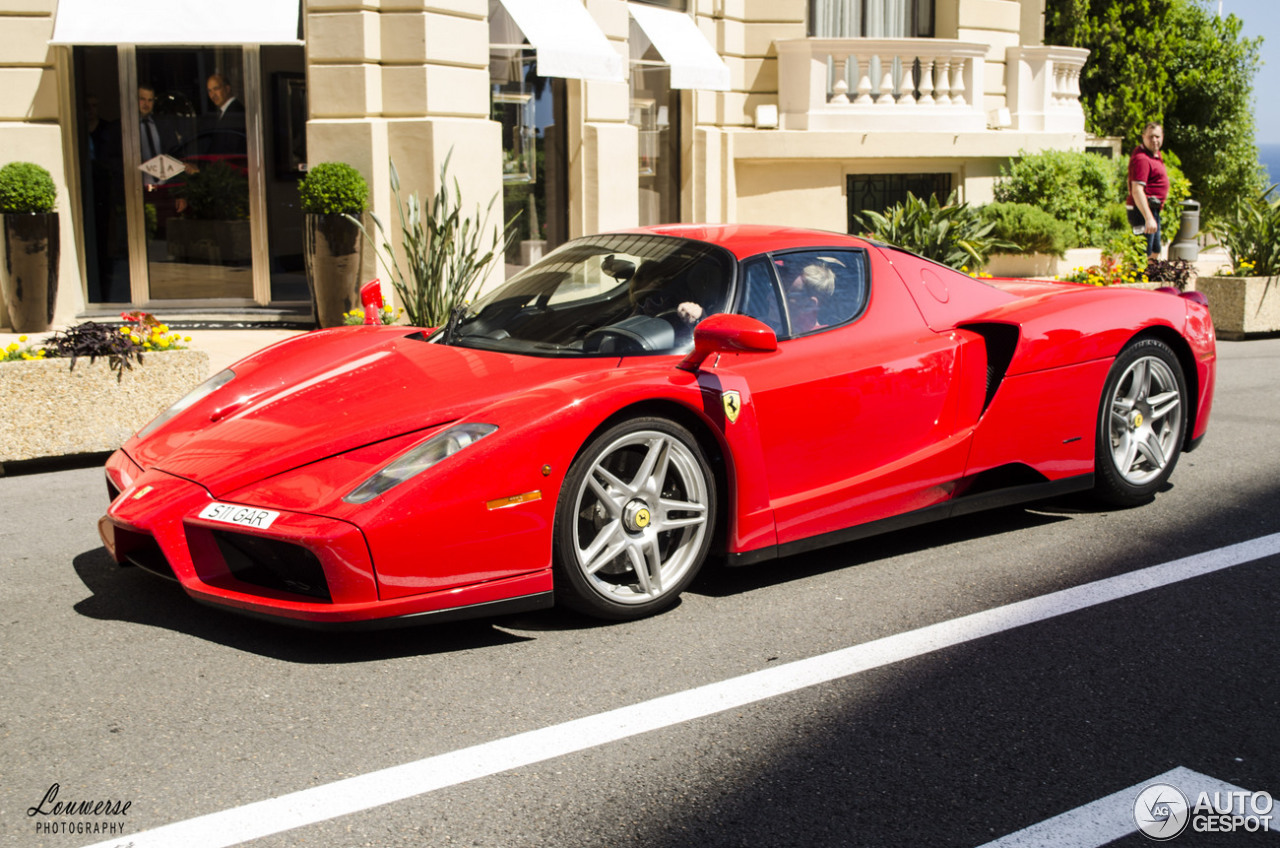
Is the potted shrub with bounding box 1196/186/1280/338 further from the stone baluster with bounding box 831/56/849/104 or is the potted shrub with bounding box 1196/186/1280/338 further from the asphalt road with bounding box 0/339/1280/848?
the asphalt road with bounding box 0/339/1280/848

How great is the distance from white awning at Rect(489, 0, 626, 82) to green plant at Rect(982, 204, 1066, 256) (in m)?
5.51

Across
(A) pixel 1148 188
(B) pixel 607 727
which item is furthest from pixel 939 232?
(B) pixel 607 727

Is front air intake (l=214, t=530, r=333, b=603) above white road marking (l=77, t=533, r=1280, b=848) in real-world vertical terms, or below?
above

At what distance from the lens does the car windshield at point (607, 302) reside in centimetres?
467

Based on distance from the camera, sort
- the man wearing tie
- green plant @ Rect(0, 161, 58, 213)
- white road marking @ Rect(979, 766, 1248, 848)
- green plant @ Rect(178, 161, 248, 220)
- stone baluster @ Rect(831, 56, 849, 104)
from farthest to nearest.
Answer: stone baluster @ Rect(831, 56, 849, 104) → green plant @ Rect(178, 161, 248, 220) → the man wearing tie → green plant @ Rect(0, 161, 58, 213) → white road marking @ Rect(979, 766, 1248, 848)

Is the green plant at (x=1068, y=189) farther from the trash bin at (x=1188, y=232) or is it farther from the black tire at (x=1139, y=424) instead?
the black tire at (x=1139, y=424)

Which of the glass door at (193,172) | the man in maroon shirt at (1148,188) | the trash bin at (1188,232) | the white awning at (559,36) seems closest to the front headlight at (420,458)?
the white awning at (559,36)

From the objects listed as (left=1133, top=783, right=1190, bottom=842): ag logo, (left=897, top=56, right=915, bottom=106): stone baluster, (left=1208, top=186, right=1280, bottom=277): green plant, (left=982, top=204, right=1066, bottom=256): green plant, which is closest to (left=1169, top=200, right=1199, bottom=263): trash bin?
(left=982, top=204, right=1066, bottom=256): green plant

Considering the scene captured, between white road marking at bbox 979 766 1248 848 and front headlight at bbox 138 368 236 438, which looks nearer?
white road marking at bbox 979 766 1248 848

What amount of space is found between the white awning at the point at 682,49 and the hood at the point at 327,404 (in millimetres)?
11069

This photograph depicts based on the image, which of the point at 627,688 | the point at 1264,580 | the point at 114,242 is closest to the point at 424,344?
the point at 627,688

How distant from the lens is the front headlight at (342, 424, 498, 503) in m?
3.83

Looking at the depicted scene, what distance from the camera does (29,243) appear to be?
38.4ft

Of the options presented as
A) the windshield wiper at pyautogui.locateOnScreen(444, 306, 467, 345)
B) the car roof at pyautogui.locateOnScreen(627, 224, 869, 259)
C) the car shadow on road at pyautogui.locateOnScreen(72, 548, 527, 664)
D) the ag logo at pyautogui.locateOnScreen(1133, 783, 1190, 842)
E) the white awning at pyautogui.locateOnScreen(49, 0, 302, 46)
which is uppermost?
the white awning at pyautogui.locateOnScreen(49, 0, 302, 46)
